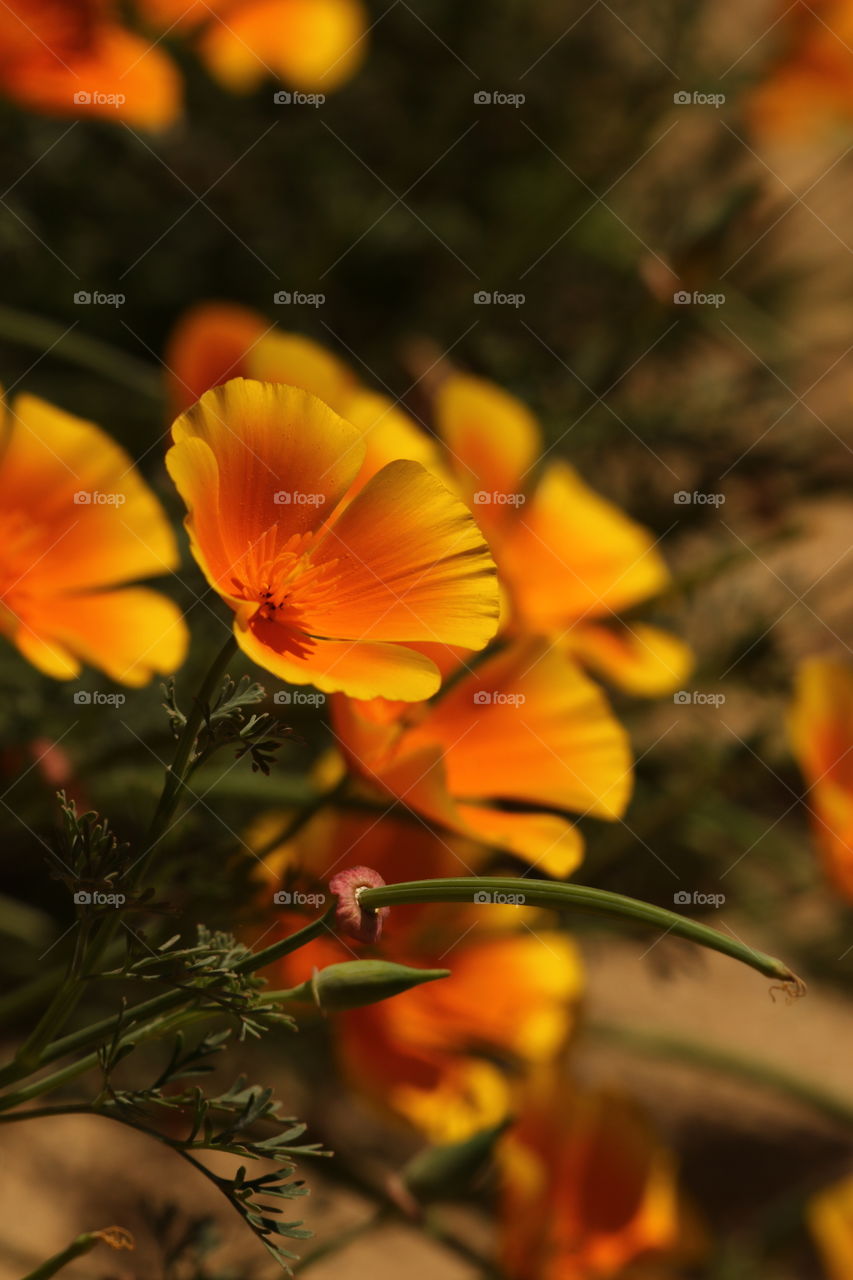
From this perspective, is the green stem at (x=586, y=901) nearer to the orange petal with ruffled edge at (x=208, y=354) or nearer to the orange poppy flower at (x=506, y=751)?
the orange poppy flower at (x=506, y=751)

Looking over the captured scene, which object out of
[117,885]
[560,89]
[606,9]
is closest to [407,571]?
[117,885]

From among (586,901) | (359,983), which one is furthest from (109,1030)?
(586,901)

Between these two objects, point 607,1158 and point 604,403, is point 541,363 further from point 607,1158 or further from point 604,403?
point 607,1158

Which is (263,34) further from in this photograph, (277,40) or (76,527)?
(76,527)

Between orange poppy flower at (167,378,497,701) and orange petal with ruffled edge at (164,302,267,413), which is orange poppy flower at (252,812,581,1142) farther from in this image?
orange petal with ruffled edge at (164,302,267,413)

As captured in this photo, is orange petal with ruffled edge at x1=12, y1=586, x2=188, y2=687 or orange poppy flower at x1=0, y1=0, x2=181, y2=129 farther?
orange poppy flower at x1=0, y1=0, x2=181, y2=129

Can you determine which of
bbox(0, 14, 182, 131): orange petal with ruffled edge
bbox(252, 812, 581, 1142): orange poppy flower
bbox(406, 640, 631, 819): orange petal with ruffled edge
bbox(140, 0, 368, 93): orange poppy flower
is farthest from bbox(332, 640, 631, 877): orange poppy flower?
bbox(140, 0, 368, 93): orange poppy flower

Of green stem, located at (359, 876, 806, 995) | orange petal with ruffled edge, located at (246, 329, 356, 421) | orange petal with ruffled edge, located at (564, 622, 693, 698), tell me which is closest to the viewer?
green stem, located at (359, 876, 806, 995)
